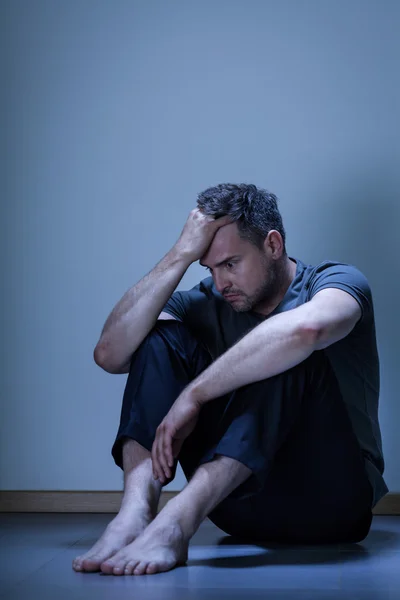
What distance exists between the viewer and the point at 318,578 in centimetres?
134

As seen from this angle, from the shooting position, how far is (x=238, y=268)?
5.86 ft

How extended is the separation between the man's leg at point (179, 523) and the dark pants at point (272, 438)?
0.03 metres

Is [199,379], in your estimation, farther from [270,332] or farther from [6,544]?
[6,544]

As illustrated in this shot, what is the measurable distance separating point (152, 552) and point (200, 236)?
75 centimetres

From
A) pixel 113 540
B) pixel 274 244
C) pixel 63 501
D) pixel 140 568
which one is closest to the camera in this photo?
pixel 140 568

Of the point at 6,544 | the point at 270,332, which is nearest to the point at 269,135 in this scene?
the point at 270,332

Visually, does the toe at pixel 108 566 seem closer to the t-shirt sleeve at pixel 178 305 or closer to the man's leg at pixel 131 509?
the man's leg at pixel 131 509

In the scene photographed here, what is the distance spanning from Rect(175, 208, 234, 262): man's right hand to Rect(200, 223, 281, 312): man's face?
0.01m

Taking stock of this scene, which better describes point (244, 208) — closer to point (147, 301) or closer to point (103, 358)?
point (147, 301)

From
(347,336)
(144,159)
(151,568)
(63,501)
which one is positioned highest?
(144,159)

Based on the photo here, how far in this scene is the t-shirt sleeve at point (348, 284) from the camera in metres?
1.58

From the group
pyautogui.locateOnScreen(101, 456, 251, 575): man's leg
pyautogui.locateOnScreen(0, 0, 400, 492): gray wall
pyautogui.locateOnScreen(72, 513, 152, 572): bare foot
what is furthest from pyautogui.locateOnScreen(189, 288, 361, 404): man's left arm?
pyautogui.locateOnScreen(0, 0, 400, 492): gray wall

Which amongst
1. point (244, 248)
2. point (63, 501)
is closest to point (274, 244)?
point (244, 248)

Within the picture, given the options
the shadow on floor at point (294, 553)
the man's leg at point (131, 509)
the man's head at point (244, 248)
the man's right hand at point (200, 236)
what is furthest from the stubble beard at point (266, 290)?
the shadow on floor at point (294, 553)
